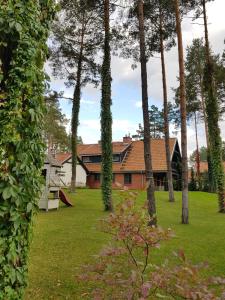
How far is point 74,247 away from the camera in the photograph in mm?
8828

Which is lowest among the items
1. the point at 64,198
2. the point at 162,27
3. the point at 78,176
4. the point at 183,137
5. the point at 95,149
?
the point at 64,198

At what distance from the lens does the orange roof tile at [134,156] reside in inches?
1420

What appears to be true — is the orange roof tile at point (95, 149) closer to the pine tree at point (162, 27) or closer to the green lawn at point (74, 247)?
the pine tree at point (162, 27)

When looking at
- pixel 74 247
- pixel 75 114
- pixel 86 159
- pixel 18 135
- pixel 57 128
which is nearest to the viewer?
pixel 18 135

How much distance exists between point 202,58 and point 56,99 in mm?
19227

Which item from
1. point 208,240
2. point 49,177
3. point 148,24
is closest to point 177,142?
point 148,24

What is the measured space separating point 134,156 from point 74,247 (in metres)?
29.9

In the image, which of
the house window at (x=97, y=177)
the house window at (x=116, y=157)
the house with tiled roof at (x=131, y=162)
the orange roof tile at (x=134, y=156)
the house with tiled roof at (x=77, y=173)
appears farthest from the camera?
the house window at (x=97, y=177)

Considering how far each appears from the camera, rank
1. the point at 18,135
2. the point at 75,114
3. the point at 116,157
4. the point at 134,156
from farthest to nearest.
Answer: the point at 116,157
the point at 134,156
the point at 75,114
the point at 18,135

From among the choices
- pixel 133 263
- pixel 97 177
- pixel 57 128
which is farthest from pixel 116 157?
pixel 133 263

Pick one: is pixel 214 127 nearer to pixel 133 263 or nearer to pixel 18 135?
pixel 133 263

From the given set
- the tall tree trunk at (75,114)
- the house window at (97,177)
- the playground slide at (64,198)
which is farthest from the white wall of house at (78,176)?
the playground slide at (64,198)

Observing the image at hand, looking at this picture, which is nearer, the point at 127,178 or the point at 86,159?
the point at 127,178

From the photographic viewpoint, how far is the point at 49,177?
57.7ft
